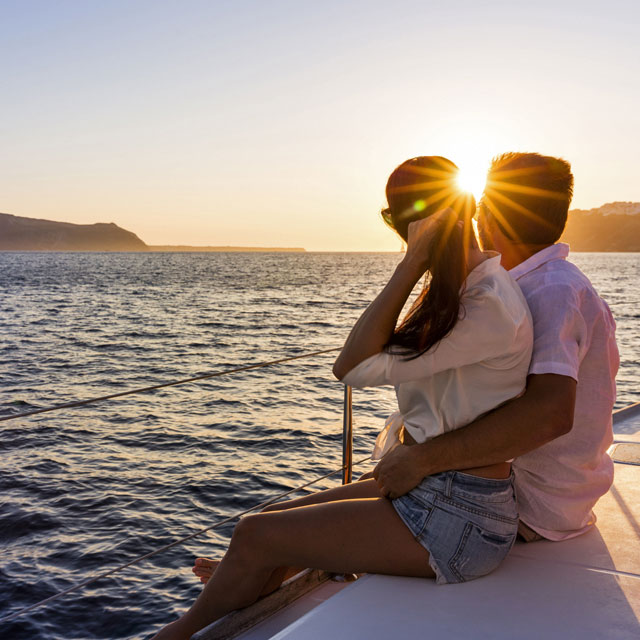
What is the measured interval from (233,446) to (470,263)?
22.0 feet

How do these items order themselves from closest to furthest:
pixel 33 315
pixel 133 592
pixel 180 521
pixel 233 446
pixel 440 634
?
pixel 440 634, pixel 133 592, pixel 180 521, pixel 233 446, pixel 33 315

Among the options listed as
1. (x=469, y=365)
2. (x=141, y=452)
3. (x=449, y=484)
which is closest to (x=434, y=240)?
(x=469, y=365)

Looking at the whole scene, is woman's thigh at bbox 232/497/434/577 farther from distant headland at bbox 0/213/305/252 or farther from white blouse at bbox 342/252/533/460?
distant headland at bbox 0/213/305/252

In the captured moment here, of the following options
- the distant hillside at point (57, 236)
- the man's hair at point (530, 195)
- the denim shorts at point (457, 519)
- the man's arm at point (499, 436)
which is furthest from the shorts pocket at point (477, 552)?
the distant hillside at point (57, 236)

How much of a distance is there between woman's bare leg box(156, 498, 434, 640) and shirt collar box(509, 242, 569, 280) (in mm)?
654

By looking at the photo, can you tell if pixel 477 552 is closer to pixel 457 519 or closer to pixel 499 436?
pixel 457 519

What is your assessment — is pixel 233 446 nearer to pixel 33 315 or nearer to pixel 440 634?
pixel 440 634

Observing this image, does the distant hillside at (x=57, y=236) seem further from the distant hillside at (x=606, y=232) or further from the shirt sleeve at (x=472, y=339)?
the shirt sleeve at (x=472, y=339)

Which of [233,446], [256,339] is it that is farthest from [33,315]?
[233,446]

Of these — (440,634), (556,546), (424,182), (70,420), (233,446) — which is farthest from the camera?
(70,420)

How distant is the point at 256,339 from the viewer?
17219 mm

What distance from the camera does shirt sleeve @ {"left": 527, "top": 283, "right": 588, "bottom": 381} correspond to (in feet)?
4.73

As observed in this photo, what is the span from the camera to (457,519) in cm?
141

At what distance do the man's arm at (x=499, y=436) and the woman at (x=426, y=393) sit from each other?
3 centimetres
